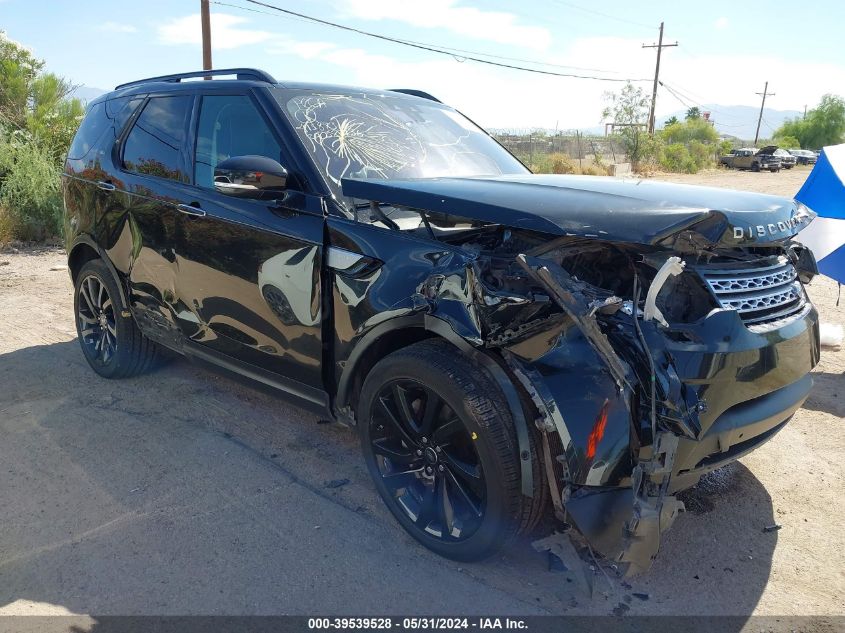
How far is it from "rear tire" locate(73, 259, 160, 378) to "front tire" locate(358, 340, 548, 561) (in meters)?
2.49

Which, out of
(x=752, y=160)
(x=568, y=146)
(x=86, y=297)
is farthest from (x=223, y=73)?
(x=752, y=160)

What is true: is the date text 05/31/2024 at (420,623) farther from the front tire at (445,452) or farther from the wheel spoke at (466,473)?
the wheel spoke at (466,473)

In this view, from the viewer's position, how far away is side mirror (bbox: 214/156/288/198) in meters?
3.23

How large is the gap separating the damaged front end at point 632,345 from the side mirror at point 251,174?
2.73ft

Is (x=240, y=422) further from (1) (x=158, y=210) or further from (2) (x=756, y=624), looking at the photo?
(2) (x=756, y=624)

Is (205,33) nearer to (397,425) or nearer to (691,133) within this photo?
(397,425)

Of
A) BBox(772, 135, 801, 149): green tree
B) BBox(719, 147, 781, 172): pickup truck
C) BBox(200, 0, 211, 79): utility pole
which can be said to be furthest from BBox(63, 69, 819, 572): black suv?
BBox(772, 135, 801, 149): green tree

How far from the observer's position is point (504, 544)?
2.73 meters

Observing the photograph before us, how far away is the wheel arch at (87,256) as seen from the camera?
15.5 ft

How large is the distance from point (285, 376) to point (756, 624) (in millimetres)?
Result: 2374

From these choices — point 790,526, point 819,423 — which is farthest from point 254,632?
point 819,423

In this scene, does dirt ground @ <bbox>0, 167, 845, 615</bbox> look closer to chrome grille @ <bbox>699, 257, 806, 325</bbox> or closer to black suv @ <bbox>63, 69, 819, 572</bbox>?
black suv @ <bbox>63, 69, 819, 572</bbox>

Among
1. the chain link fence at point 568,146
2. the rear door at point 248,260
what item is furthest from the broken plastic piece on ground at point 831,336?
the chain link fence at point 568,146

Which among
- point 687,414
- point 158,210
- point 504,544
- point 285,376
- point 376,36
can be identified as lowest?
point 504,544
